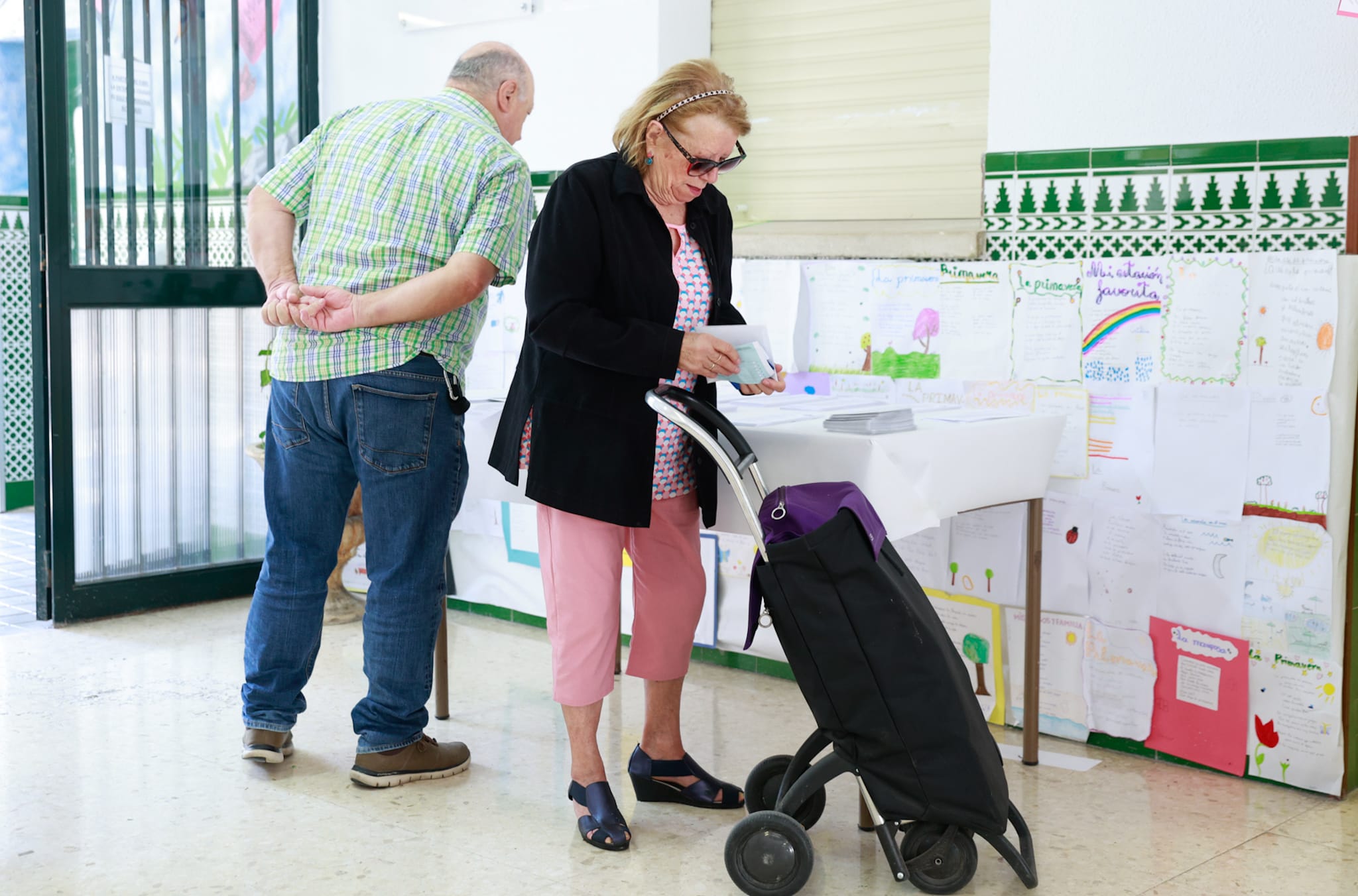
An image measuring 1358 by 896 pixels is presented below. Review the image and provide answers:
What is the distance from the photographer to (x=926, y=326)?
3.39m

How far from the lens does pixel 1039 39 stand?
3.16 metres

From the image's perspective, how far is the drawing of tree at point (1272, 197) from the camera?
2.84m

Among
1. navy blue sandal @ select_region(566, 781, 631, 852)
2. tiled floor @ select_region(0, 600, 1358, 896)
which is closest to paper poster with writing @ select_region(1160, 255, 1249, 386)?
tiled floor @ select_region(0, 600, 1358, 896)

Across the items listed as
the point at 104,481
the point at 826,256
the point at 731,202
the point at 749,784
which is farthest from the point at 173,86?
the point at 749,784

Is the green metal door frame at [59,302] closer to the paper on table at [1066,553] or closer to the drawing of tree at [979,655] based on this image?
the drawing of tree at [979,655]

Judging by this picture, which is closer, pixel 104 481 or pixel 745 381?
pixel 745 381

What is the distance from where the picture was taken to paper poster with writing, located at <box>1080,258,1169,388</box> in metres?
3.03

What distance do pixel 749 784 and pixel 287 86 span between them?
3081 millimetres

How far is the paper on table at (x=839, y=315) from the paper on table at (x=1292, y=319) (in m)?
0.95

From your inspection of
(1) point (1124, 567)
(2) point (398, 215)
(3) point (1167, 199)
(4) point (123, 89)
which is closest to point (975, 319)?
(3) point (1167, 199)

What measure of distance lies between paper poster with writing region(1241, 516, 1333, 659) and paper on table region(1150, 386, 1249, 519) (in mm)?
87

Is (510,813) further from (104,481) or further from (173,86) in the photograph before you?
(173,86)

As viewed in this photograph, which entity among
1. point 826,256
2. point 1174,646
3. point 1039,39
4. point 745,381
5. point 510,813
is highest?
point 1039,39

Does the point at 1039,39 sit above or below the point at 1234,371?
above
